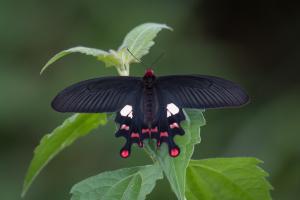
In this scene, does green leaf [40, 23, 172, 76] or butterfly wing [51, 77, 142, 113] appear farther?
green leaf [40, 23, 172, 76]

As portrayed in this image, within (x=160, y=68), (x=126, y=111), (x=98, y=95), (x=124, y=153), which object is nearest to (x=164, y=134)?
(x=124, y=153)

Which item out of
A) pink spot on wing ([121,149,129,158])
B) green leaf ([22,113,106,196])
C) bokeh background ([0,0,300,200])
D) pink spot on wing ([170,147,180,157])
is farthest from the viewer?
bokeh background ([0,0,300,200])

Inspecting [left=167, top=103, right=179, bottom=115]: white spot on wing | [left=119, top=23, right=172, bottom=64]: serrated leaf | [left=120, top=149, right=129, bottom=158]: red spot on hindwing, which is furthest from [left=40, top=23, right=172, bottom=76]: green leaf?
[left=120, top=149, right=129, bottom=158]: red spot on hindwing

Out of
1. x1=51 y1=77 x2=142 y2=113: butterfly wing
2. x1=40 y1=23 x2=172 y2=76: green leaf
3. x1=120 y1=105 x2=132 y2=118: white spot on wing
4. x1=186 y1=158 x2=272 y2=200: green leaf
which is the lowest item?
x1=186 y1=158 x2=272 y2=200: green leaf

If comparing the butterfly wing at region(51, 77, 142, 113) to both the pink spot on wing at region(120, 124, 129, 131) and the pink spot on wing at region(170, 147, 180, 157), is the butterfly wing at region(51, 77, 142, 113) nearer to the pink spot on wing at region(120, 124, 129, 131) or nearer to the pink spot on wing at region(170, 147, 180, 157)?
the pink spot on wing at region(120, 124, 129, 131)

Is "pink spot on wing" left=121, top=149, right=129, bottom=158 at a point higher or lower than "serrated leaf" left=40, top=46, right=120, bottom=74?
lower

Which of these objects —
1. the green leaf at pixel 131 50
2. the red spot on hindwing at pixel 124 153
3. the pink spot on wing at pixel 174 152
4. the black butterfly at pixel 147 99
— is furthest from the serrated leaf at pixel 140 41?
the pink spot on wing at pixel 174 152
